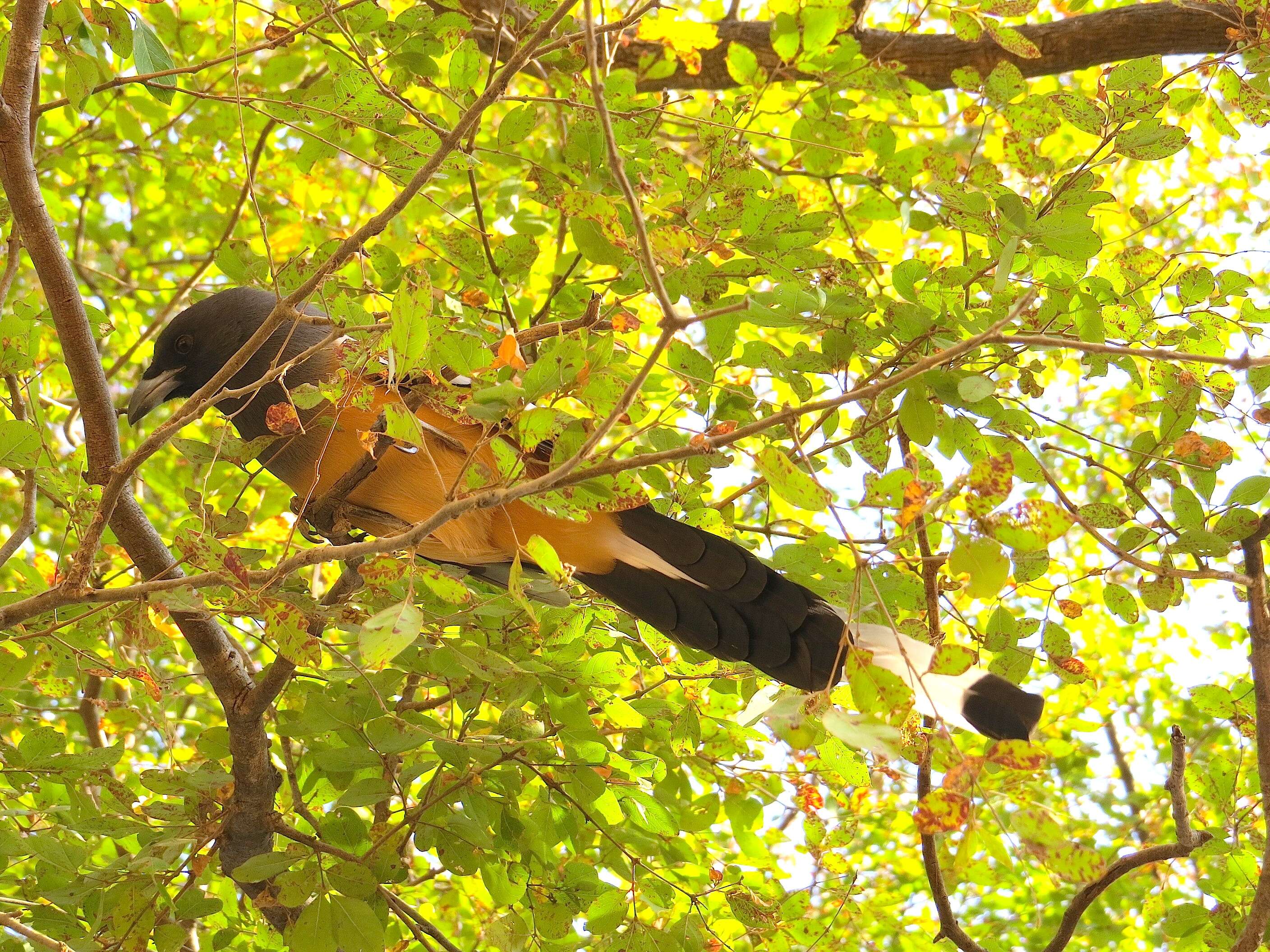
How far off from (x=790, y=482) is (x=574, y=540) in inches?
70.6

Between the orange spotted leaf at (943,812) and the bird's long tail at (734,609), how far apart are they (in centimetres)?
113

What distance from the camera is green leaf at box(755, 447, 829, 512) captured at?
1.56 meters

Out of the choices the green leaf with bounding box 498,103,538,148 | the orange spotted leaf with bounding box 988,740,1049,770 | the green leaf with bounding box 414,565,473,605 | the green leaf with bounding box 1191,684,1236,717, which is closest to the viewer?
the orange spotted leaf with bounding box 988,740,1049,770

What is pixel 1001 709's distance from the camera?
7.98ft

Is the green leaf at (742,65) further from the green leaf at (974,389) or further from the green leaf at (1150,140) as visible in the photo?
the green leaf at (974,389)

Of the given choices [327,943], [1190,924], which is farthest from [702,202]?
[1190,924]

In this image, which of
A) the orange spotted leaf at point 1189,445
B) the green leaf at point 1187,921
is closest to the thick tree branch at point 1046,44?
the orange spotted leaf at point 1189,445

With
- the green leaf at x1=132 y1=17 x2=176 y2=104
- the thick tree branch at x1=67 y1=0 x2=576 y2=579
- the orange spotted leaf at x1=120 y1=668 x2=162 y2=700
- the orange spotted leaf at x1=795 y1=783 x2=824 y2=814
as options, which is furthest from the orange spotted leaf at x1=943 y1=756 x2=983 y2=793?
the green leaf at x1=132 y1=17 x2=176 y2=104

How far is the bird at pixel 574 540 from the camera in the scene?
8.71 feet

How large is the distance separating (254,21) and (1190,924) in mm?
5274

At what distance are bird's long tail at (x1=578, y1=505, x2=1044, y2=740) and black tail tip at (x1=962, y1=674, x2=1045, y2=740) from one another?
0.17 m

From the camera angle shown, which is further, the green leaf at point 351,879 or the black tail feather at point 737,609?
the black tail feather at point 737,609

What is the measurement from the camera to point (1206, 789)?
264cm

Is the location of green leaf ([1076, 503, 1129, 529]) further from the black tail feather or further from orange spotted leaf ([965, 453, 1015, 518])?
orange spotted leaf ([965, 453, 1015, 518])
